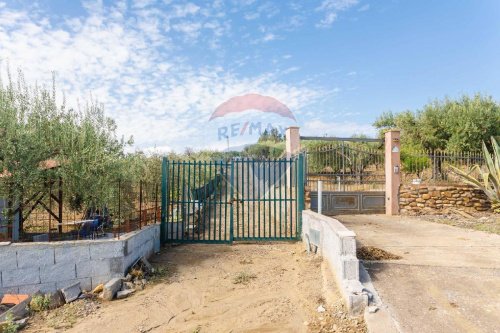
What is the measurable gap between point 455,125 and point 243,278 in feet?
57.8

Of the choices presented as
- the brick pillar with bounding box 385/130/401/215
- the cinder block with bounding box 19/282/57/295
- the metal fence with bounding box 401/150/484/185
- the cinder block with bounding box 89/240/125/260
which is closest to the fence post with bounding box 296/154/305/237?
the cinder block with bounding box 89/240/125/260

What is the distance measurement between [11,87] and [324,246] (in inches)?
255

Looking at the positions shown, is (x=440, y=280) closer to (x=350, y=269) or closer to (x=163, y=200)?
(x=350, y=269)

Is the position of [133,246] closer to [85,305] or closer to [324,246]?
[85,305]

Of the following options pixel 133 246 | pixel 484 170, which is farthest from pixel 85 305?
pixel 484 170

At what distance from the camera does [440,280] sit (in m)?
4.66

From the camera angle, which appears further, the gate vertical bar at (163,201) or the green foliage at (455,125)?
the green foliage at (455,125)

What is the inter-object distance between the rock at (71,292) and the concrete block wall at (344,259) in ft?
12.3

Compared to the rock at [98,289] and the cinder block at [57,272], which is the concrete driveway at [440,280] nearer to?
the rock at [98,289]

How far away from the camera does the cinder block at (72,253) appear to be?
16.4ft

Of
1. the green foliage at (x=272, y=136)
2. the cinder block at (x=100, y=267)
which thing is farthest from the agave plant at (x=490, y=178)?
the green foliage at (x=272, y=136)

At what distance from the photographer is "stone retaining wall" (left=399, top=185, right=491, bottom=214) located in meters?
11.6

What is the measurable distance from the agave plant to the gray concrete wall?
11364 mm

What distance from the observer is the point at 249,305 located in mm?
4480
